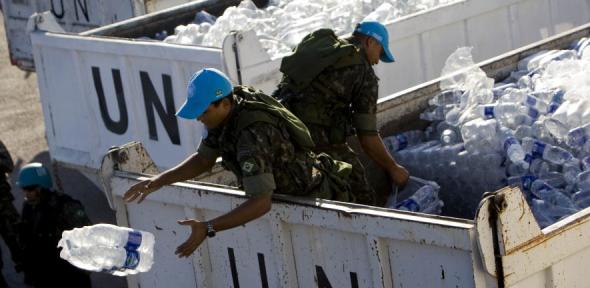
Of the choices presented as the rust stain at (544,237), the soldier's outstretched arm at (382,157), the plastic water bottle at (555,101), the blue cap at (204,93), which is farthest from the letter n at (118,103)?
the rust stain at (544,237)

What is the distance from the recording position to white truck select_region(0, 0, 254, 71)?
32.7ft

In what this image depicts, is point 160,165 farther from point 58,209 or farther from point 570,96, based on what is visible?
point 570,96

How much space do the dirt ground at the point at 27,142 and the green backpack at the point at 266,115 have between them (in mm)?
3673

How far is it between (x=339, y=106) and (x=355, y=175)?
1.27 ft

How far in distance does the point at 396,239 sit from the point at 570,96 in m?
1.98

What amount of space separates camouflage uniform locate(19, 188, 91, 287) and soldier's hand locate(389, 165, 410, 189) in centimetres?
246

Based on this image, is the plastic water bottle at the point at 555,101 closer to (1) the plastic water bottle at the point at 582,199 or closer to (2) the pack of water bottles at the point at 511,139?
(2) the pack of water bottles at the point at 511,139

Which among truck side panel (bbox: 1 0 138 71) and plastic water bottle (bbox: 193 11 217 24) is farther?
truck side panel (bbox: 1 0 138 71)

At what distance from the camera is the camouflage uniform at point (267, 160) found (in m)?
4.43

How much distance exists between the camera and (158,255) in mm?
5086

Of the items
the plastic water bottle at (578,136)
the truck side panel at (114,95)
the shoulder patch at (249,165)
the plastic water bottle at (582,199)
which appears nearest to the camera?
the shoulder patch at (249,165)

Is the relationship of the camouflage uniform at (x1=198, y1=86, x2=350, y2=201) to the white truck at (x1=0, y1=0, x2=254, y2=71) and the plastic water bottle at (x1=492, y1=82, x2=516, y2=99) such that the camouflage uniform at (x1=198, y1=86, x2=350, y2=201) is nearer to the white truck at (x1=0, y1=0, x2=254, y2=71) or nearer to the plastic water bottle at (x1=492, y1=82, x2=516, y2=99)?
the plastic water bottle at (x1=492, y1=82, x2=516, y2=99)

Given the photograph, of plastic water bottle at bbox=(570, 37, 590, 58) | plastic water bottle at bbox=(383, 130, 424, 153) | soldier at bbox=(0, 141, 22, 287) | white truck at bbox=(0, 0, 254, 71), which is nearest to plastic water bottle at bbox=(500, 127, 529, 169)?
plastic water bottle at bbox=(383, 130, 424, 153)

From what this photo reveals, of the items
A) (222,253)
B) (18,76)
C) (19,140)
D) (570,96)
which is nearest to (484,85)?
(570,96)
